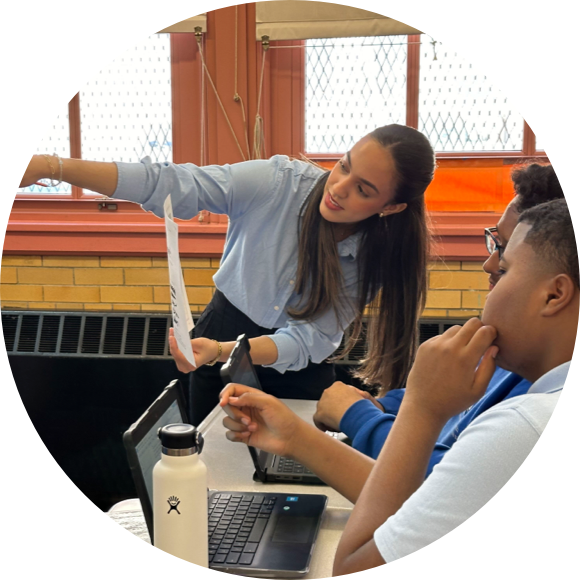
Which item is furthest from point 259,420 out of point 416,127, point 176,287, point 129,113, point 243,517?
point 129,113

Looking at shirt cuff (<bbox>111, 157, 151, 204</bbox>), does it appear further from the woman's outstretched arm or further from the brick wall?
the brick wall

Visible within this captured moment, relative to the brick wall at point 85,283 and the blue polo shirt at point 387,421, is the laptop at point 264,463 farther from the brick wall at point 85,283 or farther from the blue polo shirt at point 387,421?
the brick wall at point 85,283

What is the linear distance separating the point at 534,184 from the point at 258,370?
675 mm

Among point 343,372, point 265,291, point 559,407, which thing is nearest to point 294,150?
point 265,291

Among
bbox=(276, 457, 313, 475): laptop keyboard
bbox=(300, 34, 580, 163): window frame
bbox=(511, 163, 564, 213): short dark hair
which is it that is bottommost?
bbox=(276, 457, 313, 475): laptop keyboard

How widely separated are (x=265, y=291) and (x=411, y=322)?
0.32 metres

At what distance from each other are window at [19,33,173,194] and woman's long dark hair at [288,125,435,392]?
0.34m

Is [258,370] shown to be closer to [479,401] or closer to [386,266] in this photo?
[386,266]

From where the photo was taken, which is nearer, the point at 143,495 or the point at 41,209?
the point at 143,495

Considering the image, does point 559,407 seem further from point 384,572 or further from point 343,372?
point 343,372

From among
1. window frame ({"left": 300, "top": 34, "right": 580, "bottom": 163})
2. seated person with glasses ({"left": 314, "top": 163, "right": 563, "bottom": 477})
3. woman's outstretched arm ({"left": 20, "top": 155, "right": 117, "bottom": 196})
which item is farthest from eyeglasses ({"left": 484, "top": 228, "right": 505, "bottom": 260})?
woman's outstretched arm ({"left": 20, "top": 155, "right": 117, "bottom": 196})

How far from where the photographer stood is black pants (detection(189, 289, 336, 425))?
1.37m

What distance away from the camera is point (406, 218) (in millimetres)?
1091

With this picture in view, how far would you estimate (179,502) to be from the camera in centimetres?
65
